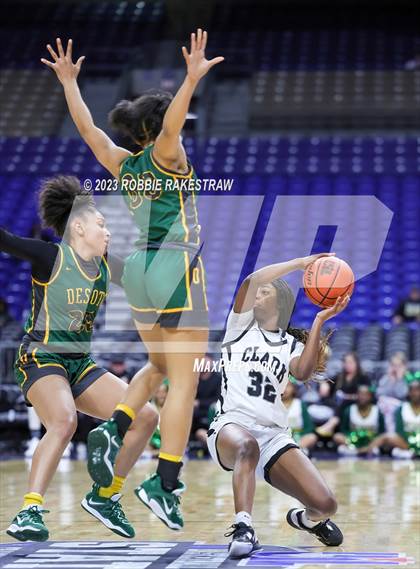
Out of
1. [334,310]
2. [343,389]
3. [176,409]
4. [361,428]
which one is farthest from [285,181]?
[176,409]

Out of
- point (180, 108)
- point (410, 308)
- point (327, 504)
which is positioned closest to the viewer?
point (180, 108)

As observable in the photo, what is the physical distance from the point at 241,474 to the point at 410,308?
29.8ft

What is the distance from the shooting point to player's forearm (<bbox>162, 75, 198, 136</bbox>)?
4.21 metres

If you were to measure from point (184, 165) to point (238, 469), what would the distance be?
1554 millimetres

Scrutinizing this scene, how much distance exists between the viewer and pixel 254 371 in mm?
5367

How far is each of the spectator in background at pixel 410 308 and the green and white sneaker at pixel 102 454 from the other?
9.57 meters

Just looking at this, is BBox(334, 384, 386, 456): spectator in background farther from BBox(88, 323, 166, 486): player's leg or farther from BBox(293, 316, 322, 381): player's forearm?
BBox(88, 323, 166, 486): player's leg

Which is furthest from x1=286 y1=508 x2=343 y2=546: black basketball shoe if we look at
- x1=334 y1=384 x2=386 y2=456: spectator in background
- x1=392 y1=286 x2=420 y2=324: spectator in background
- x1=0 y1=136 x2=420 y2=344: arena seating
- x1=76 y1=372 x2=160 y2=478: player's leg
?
x1=392 y1=286 x2=420 y2=324: spectator in background

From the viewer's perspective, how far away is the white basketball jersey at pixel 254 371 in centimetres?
536

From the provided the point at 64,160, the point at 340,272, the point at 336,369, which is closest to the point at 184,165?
the point at 340,272

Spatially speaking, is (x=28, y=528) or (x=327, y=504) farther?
(x=327, y=504)

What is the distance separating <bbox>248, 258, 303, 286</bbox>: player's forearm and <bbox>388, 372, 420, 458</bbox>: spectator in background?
6540mm

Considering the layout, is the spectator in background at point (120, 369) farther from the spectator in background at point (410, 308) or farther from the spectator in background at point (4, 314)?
the spectator in background at point (410, 308)

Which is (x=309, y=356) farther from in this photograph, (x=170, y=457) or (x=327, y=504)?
(x=170, y=457)
